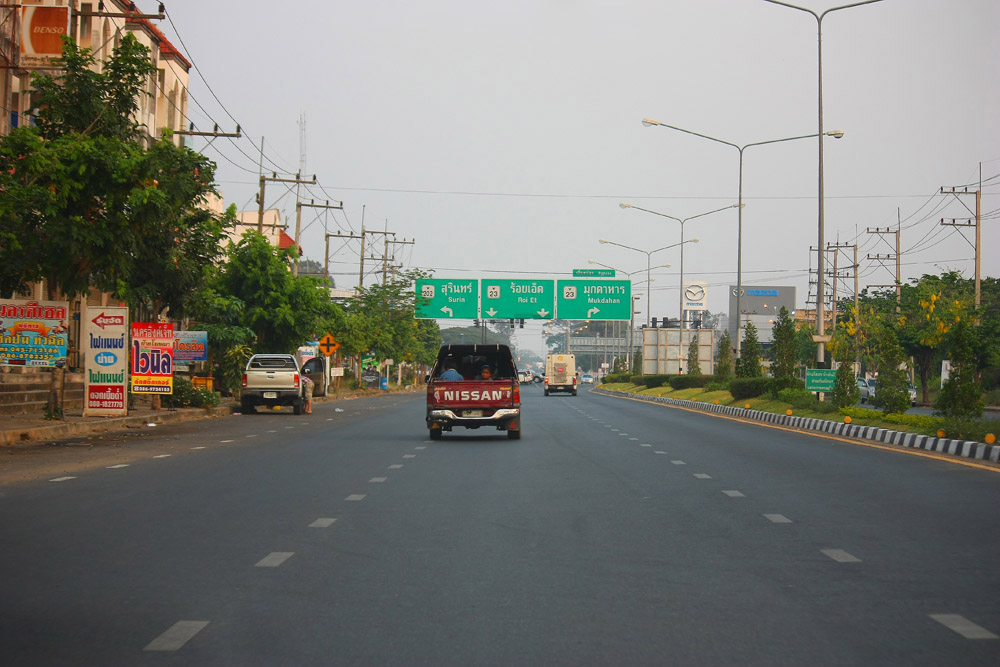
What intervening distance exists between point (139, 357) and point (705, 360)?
43.6 m

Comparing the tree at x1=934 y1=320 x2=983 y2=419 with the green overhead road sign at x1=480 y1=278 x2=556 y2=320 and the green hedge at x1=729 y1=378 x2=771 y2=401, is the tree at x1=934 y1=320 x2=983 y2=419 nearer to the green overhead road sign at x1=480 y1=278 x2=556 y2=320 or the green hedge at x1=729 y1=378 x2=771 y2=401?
the green hedge at x1=729 y1=378 x2=771 y2=401

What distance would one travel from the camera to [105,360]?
83.8 ft

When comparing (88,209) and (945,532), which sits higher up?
(88,209)

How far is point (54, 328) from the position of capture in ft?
72.1

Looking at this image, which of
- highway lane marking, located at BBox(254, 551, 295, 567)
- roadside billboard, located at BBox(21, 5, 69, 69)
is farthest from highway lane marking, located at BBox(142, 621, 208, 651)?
roadside billboard, located at BBox(21, 5, 69, 69)

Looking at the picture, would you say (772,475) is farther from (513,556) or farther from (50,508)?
(50,508)

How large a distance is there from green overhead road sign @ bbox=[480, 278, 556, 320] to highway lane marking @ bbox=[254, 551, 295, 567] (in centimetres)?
5185

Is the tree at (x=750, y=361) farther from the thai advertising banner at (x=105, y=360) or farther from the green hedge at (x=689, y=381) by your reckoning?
the thai advertising banner at (x=105, y=360)

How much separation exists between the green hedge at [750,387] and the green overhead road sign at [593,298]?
1953 cm

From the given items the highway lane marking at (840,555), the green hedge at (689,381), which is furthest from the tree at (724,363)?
the highway lane marking at (840,555)

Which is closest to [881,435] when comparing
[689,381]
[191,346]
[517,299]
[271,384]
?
[271,384]

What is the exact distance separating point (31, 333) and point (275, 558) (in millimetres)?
15486

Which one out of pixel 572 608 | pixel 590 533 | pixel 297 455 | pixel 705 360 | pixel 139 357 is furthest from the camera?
pixel 705 360

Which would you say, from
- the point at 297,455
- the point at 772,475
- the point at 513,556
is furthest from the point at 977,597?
the point at 297,455
